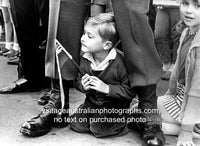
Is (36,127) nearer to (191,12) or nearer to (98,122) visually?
(98,122)

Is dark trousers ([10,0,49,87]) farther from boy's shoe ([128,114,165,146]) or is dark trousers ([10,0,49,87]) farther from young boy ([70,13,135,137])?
boy's shoe ([128,114,165,146])

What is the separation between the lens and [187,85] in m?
2.19

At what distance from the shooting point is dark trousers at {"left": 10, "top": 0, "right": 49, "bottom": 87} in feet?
9.28

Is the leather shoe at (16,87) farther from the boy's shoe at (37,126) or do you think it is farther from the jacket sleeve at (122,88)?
the jacket sleeve at (122,88)

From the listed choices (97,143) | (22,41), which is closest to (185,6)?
(97,143)

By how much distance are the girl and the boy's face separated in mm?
483

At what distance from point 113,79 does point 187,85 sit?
41 centimetres

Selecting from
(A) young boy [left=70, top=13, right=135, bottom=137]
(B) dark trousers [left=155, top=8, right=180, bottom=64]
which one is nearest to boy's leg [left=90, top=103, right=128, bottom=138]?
(A) young boy [left=70, top=13, right=135, bottom=137]

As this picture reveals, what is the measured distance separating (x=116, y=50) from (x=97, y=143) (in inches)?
21.1

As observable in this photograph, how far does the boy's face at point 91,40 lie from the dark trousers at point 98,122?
0.33 metres

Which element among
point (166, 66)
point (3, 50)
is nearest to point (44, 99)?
point (166, 66)

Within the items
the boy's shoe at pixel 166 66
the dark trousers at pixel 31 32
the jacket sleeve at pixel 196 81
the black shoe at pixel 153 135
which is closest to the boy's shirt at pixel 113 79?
the black shoe at pixel 153 135

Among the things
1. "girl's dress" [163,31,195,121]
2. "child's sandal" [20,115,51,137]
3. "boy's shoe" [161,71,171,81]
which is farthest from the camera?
"boy's shoe" [161,71,171,81]

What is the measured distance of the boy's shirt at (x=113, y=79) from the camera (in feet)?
7.32
